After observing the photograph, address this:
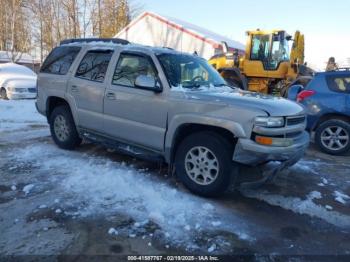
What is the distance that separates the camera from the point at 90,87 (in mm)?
5820

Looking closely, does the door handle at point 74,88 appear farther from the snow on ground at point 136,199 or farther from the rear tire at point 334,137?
the rear tire at point 334,137

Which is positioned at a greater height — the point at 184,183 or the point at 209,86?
the point at 209,86

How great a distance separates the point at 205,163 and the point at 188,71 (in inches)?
61.8

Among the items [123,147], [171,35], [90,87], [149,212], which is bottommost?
[149,212]

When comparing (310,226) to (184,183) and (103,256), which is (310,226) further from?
(103,256)

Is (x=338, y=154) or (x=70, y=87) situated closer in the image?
(x=70, y=87)

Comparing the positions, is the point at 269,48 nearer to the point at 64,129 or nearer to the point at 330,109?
the point at 330,109

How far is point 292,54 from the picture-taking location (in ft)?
47.4

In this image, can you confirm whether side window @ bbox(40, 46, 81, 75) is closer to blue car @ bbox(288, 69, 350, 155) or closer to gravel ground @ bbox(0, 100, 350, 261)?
gravel ground @ bbox(0, 100, 350, 261)

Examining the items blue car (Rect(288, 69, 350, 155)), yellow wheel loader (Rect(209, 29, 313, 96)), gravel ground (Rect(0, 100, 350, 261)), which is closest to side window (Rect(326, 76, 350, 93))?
blue car (Rect(288, 69, 350, 155))

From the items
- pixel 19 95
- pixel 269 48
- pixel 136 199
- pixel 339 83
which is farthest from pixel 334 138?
pixel 19 95

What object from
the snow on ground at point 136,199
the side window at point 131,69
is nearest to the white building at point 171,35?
the side window at point 131,69

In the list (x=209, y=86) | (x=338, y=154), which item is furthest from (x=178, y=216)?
(x=338, y=154)

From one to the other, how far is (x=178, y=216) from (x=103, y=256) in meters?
1.07
